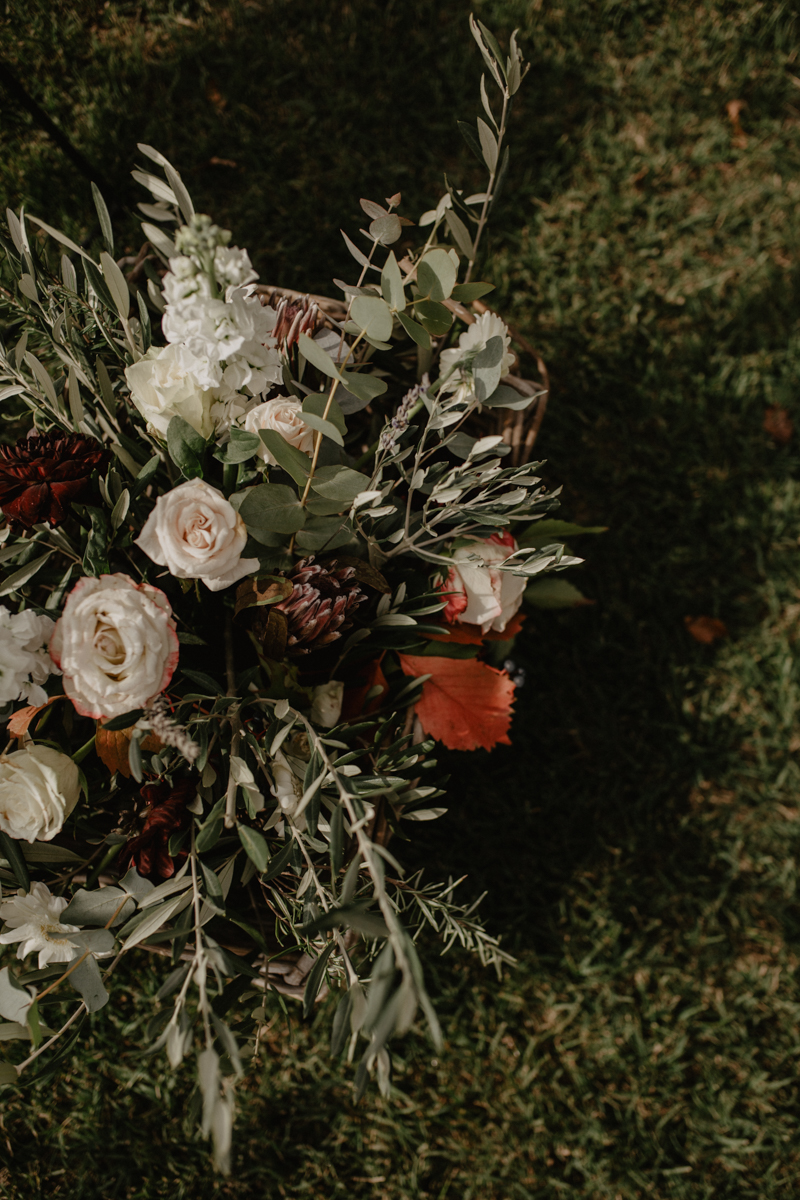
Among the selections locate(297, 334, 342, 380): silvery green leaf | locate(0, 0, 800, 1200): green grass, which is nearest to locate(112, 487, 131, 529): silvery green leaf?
locate(297, 334, 342, 380): silvery green leaf

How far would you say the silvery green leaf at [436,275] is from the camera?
27.2 inches

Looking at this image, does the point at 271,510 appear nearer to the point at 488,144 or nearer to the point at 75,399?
the point at 75,399

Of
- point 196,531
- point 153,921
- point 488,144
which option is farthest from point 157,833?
point 488,144

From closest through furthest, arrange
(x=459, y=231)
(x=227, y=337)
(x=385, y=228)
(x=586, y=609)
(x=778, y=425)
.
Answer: (x=227, y=337)
(x=385, y=228)
(x=459, y=231)
(x=586, y=609)
(x=778, y=425)

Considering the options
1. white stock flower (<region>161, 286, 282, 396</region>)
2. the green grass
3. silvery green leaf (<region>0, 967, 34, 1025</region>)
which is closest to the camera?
white stock flower (<region>161, 286, 282, 396</region>)

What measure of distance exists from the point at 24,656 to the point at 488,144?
637 mm

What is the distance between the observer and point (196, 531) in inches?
24.6

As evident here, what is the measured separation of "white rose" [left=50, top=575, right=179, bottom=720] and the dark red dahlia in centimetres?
9

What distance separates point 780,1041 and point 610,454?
1130 millimetres

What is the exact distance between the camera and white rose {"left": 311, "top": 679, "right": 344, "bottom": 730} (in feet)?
2.65

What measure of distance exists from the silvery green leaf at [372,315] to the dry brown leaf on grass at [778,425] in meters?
1.19

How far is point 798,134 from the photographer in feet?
5.42

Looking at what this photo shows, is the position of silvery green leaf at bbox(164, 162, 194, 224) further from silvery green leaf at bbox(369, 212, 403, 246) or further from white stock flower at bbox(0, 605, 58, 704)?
white stock flower at bbox(0, 605, 58, 704)

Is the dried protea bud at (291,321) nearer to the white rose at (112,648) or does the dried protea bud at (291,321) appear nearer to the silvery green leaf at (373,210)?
the silvery green leaf at (373,210)
